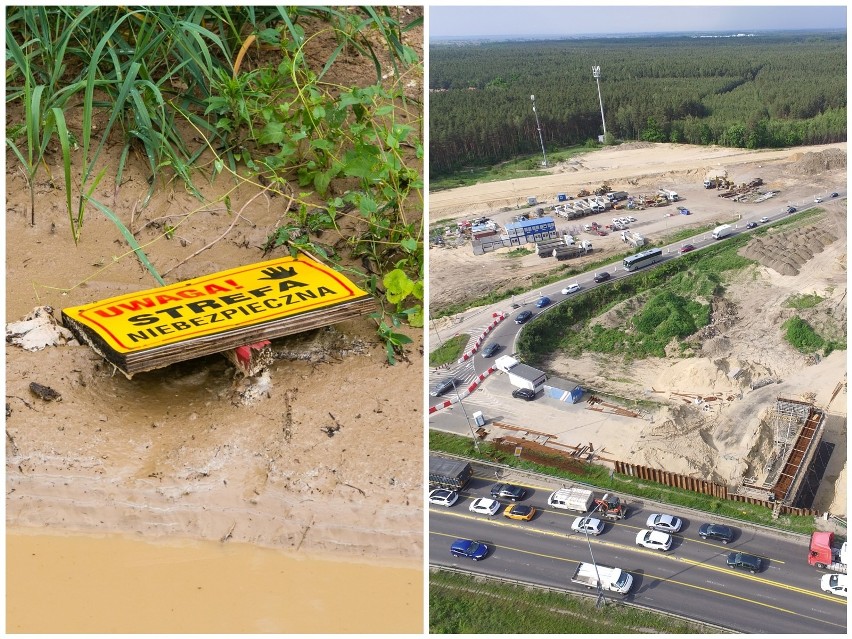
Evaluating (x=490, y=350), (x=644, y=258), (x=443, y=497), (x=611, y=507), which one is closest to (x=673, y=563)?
(x=611, y=507)

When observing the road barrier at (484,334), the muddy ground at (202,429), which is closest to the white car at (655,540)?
the muddy ground at (202,429)

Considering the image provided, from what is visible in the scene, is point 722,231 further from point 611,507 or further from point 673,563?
point 673,563

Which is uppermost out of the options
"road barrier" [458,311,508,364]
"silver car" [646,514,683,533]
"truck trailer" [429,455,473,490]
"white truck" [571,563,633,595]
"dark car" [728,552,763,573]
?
"road barrier" [458,311,508,364]

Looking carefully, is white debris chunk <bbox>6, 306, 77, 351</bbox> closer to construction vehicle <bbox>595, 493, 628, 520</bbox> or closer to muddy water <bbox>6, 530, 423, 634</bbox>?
muddy water <bbox>6, 530, 423, 634</bbox>

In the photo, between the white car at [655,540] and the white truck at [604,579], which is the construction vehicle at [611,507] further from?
the white truck at [604,579]

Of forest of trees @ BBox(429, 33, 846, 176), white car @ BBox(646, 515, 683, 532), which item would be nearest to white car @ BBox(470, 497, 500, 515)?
white car @ BBox(646, 515, 683, 532)

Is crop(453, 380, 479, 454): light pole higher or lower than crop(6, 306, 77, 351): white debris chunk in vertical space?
lower
